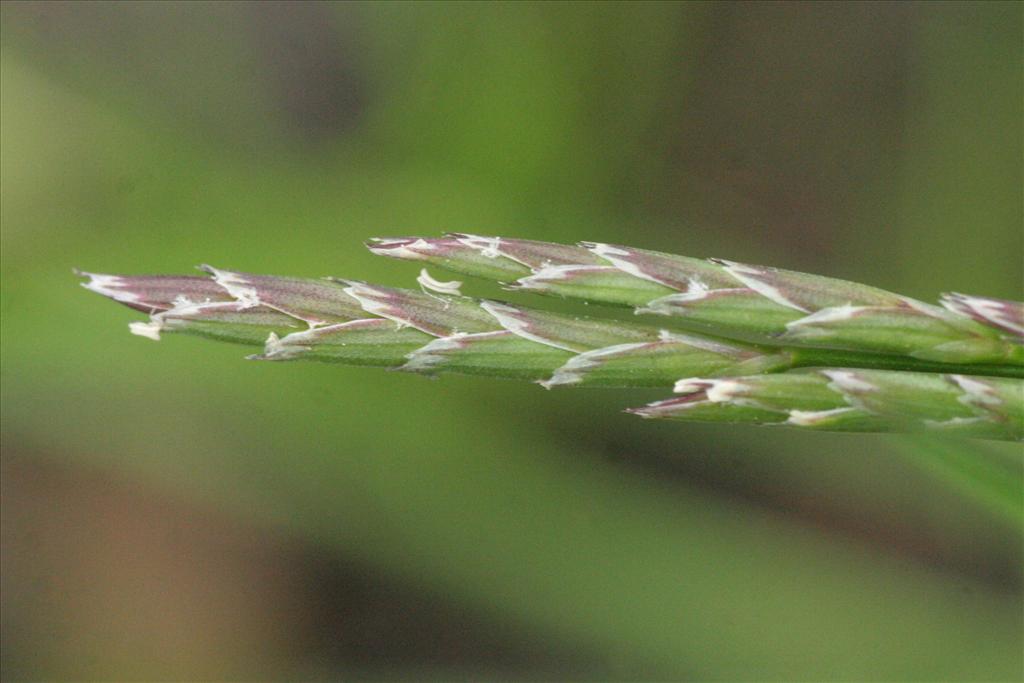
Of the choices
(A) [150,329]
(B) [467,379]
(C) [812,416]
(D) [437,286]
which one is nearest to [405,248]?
(D) [437,286]

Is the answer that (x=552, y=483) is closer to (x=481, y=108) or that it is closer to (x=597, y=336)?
(x=481, y=108)

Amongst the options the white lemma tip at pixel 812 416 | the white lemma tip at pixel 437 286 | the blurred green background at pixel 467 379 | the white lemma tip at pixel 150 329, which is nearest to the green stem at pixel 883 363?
the white lemma tip at pixel 812 416

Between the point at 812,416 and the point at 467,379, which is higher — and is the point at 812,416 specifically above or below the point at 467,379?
below

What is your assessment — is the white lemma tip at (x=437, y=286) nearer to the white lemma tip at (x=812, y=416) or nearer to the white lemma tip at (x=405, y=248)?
the white lemma tip at (x=405, y=248)

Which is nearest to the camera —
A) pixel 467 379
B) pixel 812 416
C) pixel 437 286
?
pixel 812 416

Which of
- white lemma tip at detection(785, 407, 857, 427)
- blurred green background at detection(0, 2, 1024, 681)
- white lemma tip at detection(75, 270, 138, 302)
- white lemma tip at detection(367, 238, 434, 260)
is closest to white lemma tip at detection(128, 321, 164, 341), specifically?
white lemma tip at detection(75, 270, 138, 302)

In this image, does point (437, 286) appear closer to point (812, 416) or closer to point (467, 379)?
point (812, 416)

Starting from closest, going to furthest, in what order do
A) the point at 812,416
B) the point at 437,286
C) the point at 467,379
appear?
the point at 812,416, the point at 437,286, the point at 467,379

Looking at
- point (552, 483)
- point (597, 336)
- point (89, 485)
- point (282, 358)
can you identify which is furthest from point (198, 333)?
point (89, 485)

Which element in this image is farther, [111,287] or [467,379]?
[467,379]
